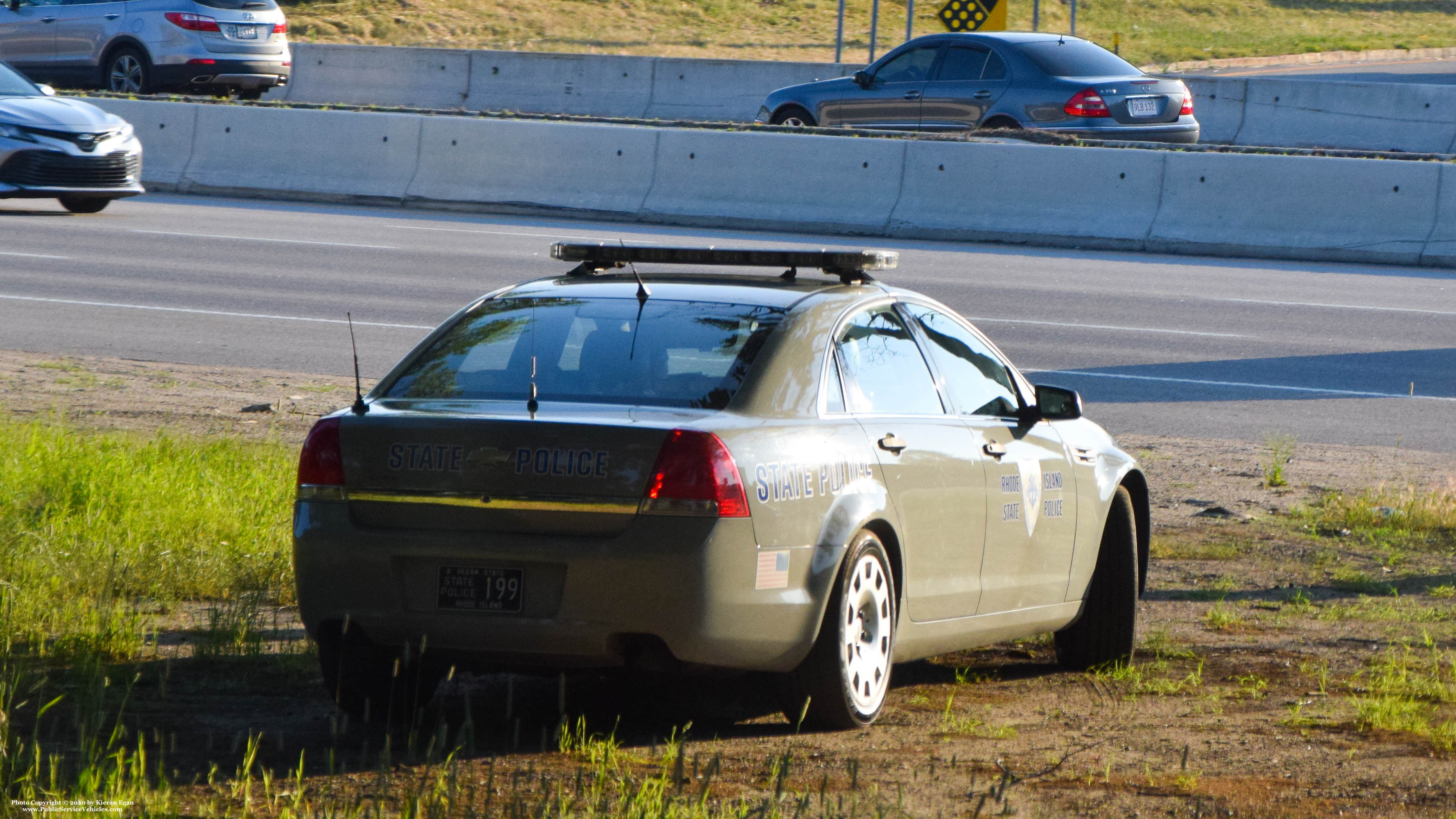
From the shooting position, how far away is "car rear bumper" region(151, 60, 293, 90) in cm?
2628

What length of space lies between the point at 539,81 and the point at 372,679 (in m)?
29.0

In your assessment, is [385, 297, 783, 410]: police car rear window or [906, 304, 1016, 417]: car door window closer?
[385, 297, 783, 410]: police car rear window

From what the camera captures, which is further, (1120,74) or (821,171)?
(1120,74)

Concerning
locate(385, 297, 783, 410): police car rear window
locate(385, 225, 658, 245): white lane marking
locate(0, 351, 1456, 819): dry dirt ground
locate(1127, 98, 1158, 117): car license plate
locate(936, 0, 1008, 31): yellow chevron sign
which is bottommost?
locate(385, 225, 658, 245): white lane marking

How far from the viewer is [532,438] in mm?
4902

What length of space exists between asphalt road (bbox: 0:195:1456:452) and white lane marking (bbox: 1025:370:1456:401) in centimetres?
3

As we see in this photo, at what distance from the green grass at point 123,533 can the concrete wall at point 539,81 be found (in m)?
23.7

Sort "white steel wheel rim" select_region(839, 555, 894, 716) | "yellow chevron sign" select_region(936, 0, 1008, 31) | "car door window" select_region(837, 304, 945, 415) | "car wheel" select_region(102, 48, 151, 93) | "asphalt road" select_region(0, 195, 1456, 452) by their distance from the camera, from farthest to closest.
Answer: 1. "yellow chevron sign" select_region(936, 0, 1008, 31)
2. "car wheel" select_region(102, 48, 151, 93)
3. "asphalt road" select_region(0, 195, 1456, 452)
4. "car door window" select_region(837, 304, 945, 415)
5. "white steel wheel rim" select_region(839, 555, 894, 716)

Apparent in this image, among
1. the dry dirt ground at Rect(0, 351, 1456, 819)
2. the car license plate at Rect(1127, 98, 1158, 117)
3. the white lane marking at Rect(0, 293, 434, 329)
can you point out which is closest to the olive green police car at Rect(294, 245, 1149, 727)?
Result: the dry dirt ground at Rect(0, 351, 1456, 819)

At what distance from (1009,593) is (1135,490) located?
44.5 inches

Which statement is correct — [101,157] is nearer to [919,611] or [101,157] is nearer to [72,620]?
[72,620]

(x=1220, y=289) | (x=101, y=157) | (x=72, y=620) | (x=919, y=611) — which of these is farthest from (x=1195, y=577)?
(x=101, y=157)

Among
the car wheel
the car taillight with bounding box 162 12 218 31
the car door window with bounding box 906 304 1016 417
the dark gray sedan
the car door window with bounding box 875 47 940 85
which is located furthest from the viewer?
→ the car wheel

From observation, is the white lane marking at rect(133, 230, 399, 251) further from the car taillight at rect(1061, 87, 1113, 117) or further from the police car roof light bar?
the police car roof light bar
